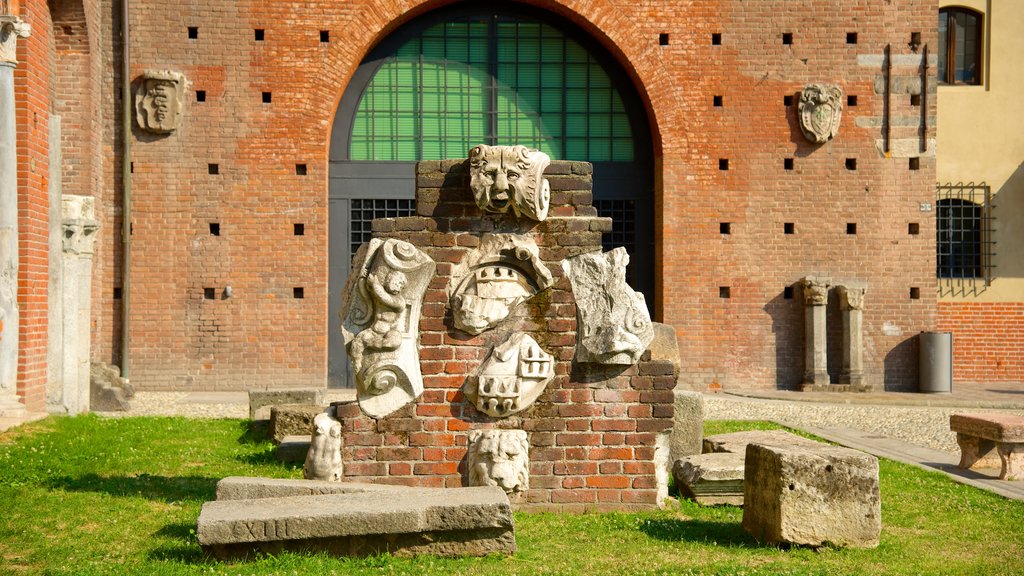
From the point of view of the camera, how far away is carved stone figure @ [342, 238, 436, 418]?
6.30 meters

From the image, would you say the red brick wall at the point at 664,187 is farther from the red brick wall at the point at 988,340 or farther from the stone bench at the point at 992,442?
the stone bench at the point at 992,442

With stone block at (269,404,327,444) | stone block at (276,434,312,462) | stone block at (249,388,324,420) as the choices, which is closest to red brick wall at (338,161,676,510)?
stone block at (276,434,312,462)

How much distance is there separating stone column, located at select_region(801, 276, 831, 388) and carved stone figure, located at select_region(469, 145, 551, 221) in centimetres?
1083

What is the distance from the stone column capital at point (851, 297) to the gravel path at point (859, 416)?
1.98 metres

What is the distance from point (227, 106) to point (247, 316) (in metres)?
3.20

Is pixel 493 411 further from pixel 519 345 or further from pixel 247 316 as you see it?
pixel 247 316

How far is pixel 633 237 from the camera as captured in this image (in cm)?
1714

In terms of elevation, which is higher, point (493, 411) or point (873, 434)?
point (493, 411)

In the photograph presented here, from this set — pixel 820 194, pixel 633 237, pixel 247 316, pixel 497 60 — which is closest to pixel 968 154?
pixel 820 194

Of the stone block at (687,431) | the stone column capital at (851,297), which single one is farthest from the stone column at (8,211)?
the stone column capital at (851,297)

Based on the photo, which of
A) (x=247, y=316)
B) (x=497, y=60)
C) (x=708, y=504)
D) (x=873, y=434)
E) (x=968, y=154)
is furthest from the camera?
(x=968, y=154)

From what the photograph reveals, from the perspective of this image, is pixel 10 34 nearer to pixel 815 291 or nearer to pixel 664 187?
pixel 664 187

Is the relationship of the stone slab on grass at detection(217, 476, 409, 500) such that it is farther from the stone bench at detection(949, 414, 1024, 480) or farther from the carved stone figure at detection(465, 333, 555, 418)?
the stone bench at detection(949, 414, 1024, 480)

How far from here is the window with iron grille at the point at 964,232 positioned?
59.8ft
